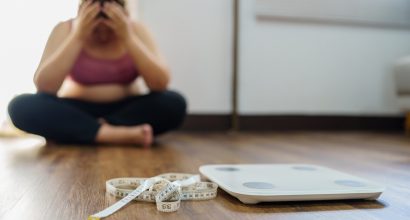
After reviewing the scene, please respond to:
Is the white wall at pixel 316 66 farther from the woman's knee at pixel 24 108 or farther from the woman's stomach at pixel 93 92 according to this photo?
the woman's knee at pixel 24 108

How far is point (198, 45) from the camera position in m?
2.03

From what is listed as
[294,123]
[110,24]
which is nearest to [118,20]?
[110,24]

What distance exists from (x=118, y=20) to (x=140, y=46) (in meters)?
0.10

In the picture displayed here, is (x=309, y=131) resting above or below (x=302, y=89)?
below

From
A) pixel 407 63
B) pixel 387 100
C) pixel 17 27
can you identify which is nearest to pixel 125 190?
pixel 17 27

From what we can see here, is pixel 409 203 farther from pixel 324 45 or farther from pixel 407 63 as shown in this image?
pixel 324 45

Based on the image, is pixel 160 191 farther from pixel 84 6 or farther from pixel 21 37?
pixel 84 6

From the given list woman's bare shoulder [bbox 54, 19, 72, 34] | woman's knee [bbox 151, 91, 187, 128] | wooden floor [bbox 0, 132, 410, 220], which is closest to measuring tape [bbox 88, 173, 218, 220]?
wooden floor [bbox 0, 132, 410, 220]

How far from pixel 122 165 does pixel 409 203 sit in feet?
1.92

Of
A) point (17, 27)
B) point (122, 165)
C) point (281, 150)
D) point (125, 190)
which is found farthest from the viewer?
point (281, 150)

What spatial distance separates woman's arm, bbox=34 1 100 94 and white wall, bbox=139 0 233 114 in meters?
0.77

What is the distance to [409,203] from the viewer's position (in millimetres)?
649

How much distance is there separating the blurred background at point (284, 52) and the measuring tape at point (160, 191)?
1337mm

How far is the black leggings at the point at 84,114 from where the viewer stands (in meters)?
1.27
